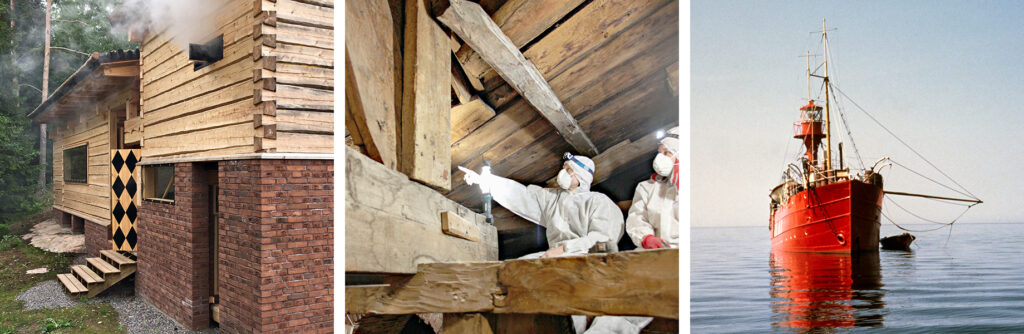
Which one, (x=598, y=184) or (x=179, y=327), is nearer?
(x=598, y=184)

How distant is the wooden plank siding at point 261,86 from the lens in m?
2.85

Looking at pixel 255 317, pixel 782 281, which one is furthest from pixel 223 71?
pixel 782 281

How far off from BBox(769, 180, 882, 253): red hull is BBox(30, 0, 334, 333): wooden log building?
11.2 ft

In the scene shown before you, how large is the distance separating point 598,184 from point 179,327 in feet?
14.8

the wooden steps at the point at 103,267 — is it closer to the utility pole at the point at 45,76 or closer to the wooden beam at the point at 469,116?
the utility pole at the point at 45,76

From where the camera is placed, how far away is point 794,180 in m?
3.84

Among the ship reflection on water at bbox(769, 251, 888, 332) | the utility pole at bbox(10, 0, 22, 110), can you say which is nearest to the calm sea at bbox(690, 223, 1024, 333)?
the ship reflection on water at bbox(769, 251, 888, 332)

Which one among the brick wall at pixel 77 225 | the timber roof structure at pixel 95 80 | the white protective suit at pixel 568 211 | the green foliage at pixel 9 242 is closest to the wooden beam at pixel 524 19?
the white protective suit at pixel 568 211

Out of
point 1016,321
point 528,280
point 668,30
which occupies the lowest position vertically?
point 1016,321

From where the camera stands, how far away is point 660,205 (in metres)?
0.85

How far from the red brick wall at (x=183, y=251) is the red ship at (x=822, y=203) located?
14.5 feet

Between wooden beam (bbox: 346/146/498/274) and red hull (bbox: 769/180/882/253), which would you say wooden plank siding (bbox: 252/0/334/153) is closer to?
wooden beam (bbox: 346/146/498/274)

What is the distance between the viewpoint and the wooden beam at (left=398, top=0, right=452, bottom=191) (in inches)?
33.7

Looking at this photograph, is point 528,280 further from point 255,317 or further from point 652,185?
point 255,317
